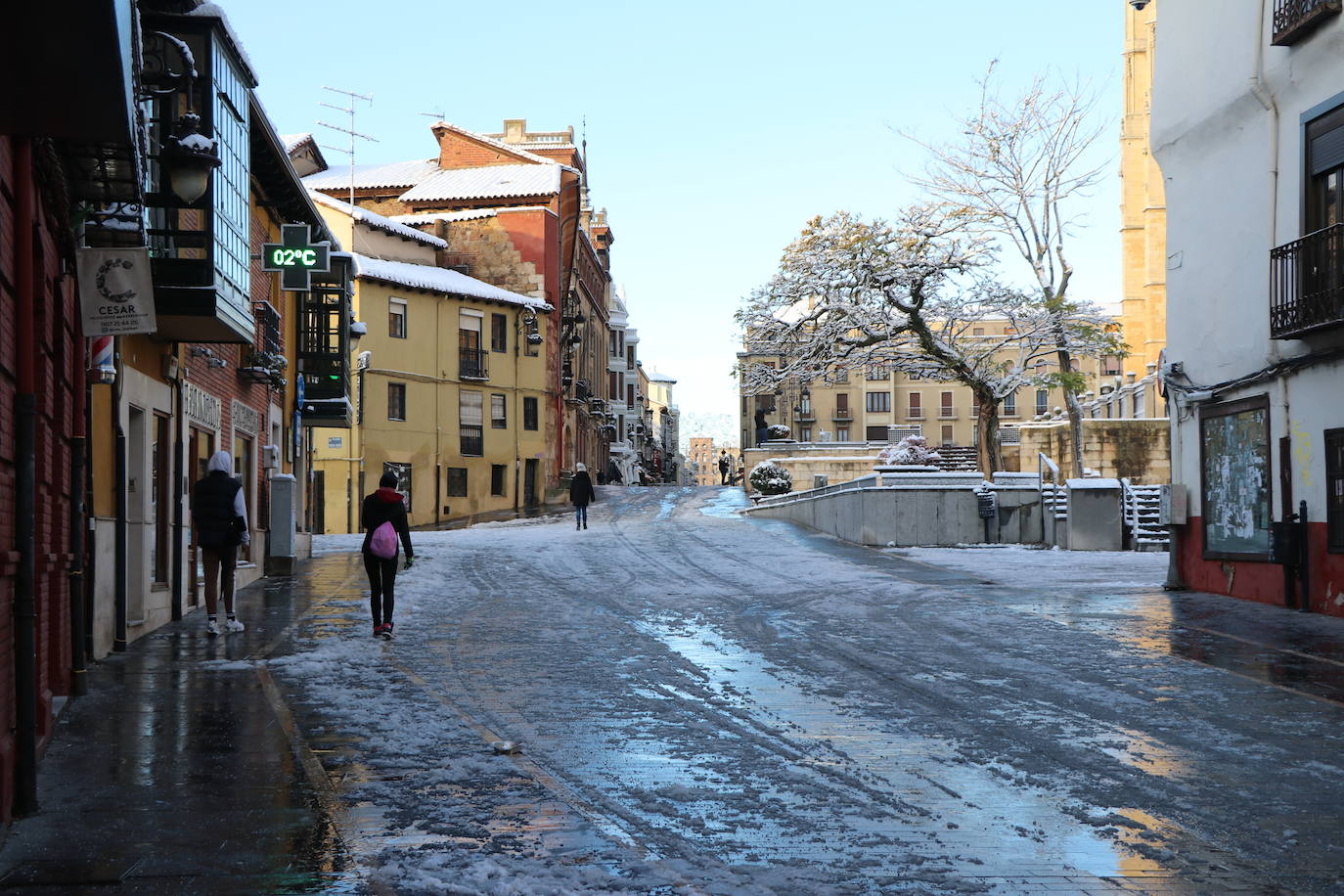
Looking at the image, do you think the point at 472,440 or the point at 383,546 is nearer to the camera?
the point at 383,546

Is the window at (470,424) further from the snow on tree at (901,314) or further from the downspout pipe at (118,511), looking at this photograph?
the downspout pipe at (118,511)

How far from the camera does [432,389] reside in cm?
4803

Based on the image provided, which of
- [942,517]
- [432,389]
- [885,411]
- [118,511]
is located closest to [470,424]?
[432,389]

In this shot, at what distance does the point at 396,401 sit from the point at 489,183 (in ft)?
42.7

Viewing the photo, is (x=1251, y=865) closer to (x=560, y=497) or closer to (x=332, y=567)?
(x=332, y=567)

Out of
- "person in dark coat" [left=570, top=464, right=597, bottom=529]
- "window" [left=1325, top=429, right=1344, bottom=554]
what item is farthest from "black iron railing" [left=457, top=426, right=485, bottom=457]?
"window" [left=1325, top=429, right=1344, bottom=554]

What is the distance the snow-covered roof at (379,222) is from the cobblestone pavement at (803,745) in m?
31.5

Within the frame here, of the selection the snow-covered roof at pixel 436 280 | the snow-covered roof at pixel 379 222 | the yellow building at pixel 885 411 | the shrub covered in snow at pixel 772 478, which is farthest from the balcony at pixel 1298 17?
the yellow building at pixel 885 411

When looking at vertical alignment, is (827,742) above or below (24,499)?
below

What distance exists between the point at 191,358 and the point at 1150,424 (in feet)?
86.8

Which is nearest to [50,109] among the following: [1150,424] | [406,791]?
[406,791]

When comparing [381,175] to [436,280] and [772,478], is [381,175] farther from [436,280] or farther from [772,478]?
[772,478]

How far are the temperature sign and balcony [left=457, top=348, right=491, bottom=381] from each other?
25.6 meters

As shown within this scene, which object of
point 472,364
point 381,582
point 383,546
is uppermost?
point 472,364
